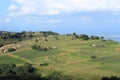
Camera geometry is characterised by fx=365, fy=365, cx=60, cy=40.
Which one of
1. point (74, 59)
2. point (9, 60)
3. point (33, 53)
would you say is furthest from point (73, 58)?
point (9, 60)

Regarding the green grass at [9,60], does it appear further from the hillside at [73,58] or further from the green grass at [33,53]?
the green grass at [33,53]

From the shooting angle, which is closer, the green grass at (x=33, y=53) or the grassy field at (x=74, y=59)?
the grassy field at (x=74, y=59)

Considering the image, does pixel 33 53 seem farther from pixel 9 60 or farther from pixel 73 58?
pixel 73 58

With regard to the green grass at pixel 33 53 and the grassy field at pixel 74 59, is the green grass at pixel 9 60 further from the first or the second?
the green grass at pixel 33 53

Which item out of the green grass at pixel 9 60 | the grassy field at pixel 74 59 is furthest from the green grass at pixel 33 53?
the green grass at pixel 9 60

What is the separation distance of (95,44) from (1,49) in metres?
30.2

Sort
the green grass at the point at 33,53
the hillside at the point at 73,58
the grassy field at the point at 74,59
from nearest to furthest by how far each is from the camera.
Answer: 1. the hillside at the point at 73,58
2. the grassy field at the point at 74,59
3. the green grass at the point at 33,53

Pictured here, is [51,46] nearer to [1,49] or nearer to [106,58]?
[1,49]

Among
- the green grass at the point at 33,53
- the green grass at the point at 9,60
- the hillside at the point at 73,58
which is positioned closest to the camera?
the hillside at the point at 73,58

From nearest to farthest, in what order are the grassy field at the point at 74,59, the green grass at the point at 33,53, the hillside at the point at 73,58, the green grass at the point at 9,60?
1. the hillside at the point at 73,58
2. the grassy field at the point at 74,59
3. the green grass at the point at 9,60
4. the green grass at the point at 33,53

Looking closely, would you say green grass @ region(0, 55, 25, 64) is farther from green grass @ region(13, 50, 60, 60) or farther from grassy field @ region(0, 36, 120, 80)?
green grass @ region(13, 50, 60, 60)

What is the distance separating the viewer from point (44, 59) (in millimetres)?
93125

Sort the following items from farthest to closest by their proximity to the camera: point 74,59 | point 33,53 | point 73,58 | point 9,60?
point 33,53
point 9,60
point 73,58
point 74,59

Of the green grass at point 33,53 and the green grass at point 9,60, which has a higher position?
the green grass at point 33,53
